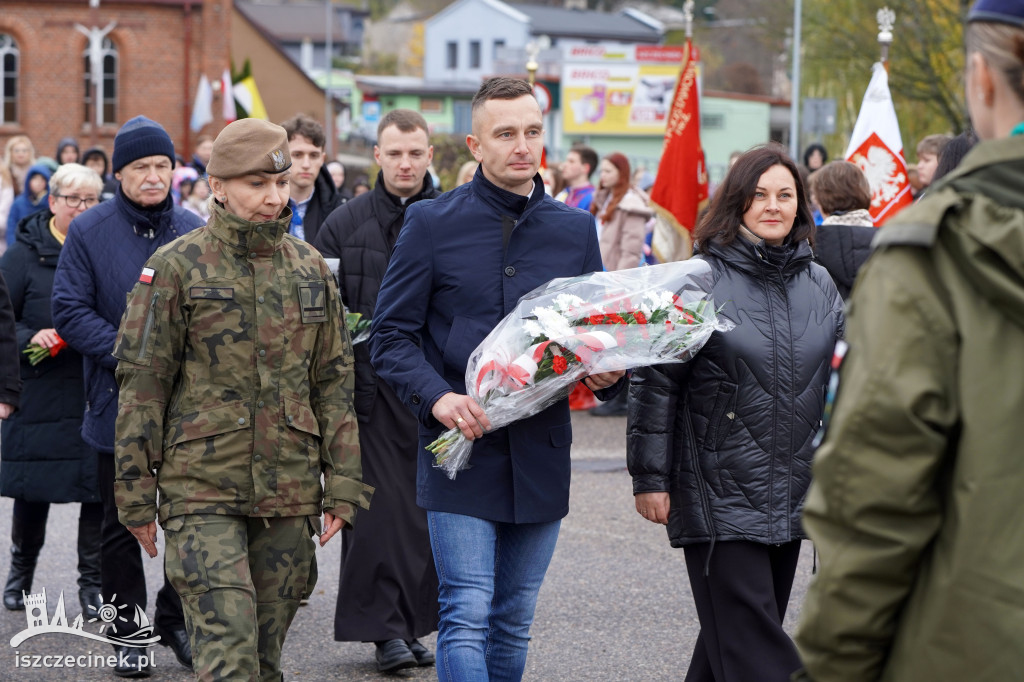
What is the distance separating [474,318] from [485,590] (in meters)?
0.88

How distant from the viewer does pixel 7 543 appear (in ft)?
26.6

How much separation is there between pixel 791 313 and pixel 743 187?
477mm

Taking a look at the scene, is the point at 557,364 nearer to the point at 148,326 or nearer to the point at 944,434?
the point at 148,326

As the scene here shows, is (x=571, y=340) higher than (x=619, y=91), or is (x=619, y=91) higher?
(x=619, y=91)

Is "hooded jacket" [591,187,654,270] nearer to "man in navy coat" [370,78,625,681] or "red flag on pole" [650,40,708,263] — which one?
"red flag on pole" [650,40,708,263]

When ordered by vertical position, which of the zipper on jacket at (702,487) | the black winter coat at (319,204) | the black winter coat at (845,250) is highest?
the black winter coat at (319,204)

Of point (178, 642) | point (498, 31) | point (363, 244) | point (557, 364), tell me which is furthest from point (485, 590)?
point (498, 31)

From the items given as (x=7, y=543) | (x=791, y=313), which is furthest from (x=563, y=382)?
(x=7, y=543)

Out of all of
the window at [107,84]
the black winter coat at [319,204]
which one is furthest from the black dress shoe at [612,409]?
the window at [107,84]

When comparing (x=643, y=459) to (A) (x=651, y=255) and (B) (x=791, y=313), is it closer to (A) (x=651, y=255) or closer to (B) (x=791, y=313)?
(B) (x=791, y=313)

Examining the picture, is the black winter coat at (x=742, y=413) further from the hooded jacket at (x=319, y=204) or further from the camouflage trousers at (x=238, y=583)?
the hooded jacket at (x=319, y=204)

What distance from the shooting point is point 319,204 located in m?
7.10

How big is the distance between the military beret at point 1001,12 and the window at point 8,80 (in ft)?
167

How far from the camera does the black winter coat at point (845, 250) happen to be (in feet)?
24.2
